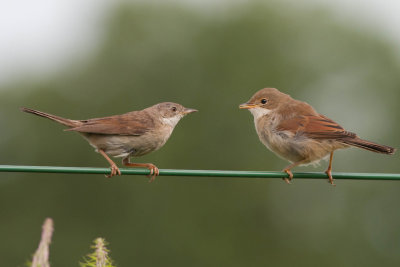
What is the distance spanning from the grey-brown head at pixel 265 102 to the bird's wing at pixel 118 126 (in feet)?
4.57

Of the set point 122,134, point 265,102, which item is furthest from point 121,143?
point 265,102

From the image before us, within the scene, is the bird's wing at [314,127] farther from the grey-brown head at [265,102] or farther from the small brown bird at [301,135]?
the grey-brown head at [265,102]

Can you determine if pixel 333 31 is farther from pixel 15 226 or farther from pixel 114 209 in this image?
pixel 15 226

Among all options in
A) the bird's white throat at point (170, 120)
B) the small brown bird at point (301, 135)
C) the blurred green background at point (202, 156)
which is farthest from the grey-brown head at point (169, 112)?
the blurred green background at point (202, 156)

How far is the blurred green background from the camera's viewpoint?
168 ft

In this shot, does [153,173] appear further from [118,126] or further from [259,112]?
[259,112]

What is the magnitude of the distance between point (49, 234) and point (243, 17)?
2502 inches

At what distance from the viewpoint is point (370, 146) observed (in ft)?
24.0

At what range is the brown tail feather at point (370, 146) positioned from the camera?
702 centimetres

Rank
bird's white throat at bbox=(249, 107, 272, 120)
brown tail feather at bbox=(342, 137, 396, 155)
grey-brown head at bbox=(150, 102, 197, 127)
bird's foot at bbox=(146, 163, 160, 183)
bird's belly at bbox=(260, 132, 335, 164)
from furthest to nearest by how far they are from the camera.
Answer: grey-brown head at bbox=(150, 102, 197, 127) < bird's white throat at bbox=(249, 107, 272, 120) < bird's belly at bbox=(260, 132, 335, 164) < brown tail feather at bbox=(342, 137, 396, 155) < bird's foot at bbox=(146, 163, 160, 183)

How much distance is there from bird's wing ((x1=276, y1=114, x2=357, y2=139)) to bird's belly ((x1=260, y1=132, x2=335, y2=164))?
0.08 m

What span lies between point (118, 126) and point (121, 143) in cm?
24

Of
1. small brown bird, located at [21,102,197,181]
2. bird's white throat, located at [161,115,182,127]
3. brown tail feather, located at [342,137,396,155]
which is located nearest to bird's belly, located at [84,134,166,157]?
small brown bird, located at [21,102,197,181]

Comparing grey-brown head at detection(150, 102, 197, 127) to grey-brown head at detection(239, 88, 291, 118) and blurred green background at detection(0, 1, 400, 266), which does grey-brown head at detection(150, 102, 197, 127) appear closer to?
grey-brown head at detection(239, 88, 291, 118)
